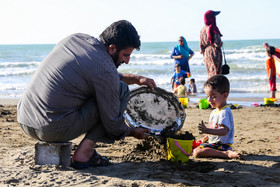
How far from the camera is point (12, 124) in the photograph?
6.10 meters

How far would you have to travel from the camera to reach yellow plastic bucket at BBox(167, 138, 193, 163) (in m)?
3.67

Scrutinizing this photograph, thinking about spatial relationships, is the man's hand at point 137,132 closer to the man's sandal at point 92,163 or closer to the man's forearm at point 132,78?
the man's sandal at point 92,163

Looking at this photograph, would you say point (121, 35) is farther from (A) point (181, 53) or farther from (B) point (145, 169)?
(A) point (181, 53)

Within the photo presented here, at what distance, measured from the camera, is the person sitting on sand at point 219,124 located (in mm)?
4016

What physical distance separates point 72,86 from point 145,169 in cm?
102

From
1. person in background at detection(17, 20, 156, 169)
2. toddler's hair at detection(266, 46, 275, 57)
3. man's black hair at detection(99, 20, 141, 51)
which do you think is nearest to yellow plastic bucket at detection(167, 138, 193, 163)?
person in background at detection(17, 20, 156, 169)

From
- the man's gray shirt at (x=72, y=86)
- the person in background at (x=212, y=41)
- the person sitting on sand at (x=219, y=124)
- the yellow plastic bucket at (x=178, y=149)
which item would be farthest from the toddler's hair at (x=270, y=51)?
the man's gray shirt at (x=72, y=86)

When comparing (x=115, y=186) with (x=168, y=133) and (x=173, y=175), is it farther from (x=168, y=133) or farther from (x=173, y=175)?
(x=168, y=133)

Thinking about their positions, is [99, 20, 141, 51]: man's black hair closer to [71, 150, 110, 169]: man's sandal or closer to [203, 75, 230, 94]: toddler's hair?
[71, 150, 110, 169]: man's sandal

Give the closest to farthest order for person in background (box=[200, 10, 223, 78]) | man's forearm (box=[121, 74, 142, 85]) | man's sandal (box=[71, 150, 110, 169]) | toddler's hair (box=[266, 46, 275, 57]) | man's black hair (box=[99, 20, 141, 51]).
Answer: man's black hair (box=[99, 20, 141, 51]) < man's sandal (box=[71, 150, 110, 169]) < man's forearm (box=[121, 74, 142, 85]) < person in background (box=[200, 10, 223, 78]) < toddler's hair (box=[266, 46, 275, 57])

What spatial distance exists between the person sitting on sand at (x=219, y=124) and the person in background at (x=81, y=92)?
1.19m

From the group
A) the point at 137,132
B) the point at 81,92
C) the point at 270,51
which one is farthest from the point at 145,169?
the point at 270,51

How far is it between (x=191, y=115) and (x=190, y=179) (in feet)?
15.0

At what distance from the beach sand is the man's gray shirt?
41 cm
